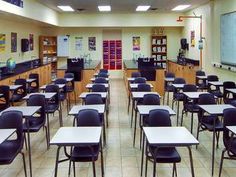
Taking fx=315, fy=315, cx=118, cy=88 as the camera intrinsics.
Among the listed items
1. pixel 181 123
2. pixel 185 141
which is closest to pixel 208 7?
pixel 181 123

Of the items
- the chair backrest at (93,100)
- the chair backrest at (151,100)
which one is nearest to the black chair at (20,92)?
the chair backrest at (93,100)

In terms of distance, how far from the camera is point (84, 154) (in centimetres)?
386

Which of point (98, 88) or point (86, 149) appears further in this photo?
point (98, 88)

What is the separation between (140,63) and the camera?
10805 millimetres

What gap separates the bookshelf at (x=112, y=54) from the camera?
16.1 metres

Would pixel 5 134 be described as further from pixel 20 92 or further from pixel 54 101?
pixel 20 92

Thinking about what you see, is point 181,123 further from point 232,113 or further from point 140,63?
point 140,63

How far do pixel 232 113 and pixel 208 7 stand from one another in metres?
7.91

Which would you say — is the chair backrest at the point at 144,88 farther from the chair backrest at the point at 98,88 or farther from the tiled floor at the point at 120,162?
the tiled floor at the point at 120,162

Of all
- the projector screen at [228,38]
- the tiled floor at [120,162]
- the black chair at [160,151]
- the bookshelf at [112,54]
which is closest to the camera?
the black chair at [160,151]

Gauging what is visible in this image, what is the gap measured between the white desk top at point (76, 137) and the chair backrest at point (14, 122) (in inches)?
25.0

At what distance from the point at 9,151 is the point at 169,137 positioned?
6.58 ft

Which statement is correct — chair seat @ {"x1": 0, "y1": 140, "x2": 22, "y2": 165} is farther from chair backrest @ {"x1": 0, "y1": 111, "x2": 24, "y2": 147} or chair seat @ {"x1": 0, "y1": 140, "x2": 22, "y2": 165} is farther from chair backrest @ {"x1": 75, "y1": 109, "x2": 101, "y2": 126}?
chair backrest @ {"x1": 75, "y1": 109, "x2": 101, "y2": 126}

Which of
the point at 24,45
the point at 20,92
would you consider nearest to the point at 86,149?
the point at 20,92
